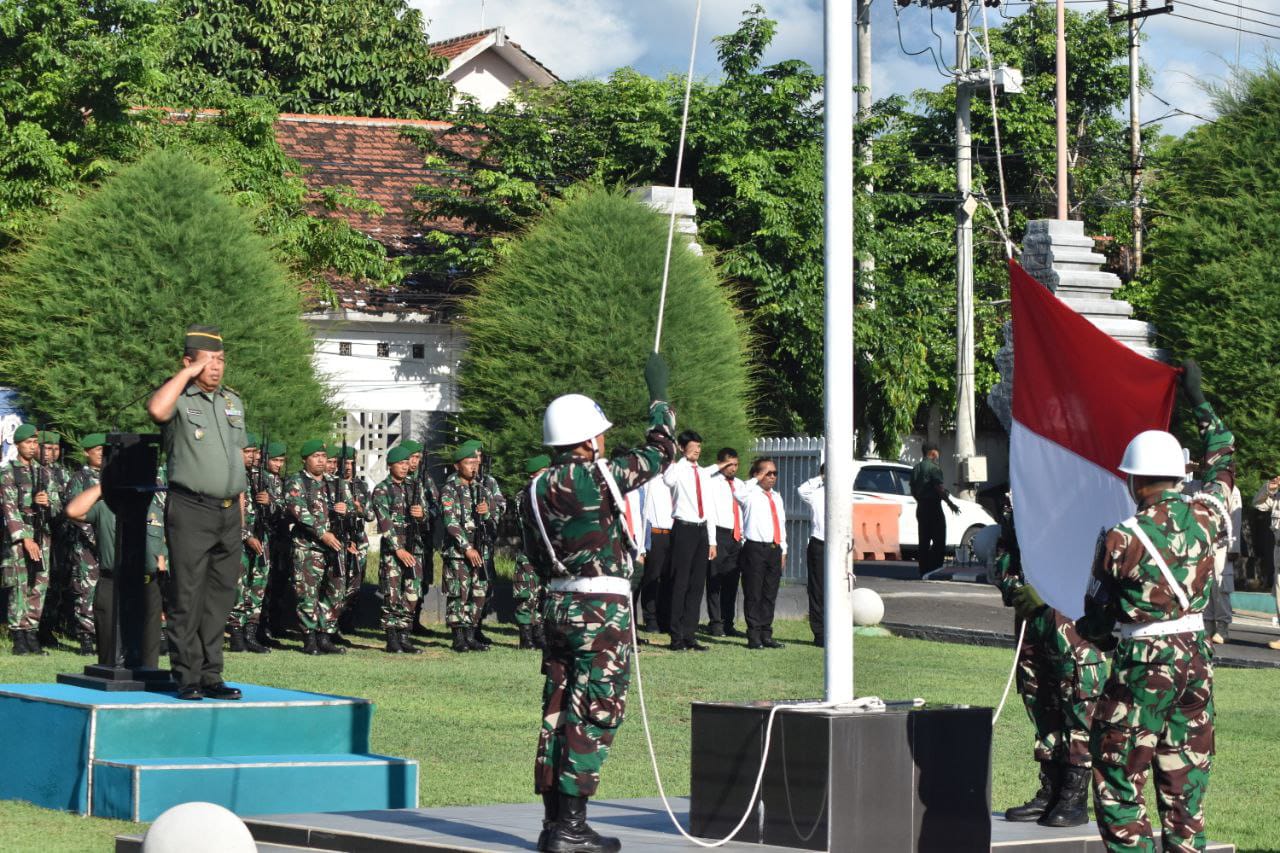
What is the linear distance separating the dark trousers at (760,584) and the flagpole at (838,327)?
11.6m

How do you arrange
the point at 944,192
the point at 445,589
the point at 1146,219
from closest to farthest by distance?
the point at 445,589 < the point at 944,192 < the point at 1146,219

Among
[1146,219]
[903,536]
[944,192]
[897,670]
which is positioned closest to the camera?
[897,670]

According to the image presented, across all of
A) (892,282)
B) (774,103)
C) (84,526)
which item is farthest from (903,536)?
(84,526)

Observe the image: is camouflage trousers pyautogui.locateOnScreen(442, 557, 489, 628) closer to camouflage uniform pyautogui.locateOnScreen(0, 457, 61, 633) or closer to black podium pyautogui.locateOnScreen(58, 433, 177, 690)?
camouflage uniform pyautogui.locateOnScreen(0, 457, 61, 633)

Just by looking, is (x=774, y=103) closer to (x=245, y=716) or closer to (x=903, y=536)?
(x=903, y=536)

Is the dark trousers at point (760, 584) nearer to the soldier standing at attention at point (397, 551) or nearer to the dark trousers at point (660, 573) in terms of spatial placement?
the dark trousers at point (660, 573)

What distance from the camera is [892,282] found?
1430 inches

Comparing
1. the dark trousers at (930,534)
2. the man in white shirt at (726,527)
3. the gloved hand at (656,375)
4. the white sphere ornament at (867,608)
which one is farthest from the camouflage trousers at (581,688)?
the dark trousers at (930,534)

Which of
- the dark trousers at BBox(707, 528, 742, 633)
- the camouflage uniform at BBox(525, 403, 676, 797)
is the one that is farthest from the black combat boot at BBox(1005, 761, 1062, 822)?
the dark trousers at BBox(707, 528, 742, 633)

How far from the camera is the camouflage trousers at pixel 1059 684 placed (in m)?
9.87

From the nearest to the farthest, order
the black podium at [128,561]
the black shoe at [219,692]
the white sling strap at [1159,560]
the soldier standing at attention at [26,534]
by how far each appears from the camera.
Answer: the white sling strap at [1159,560] < the black shoe at [219,692] < the black podium at [128,561] < the soldier standing at attention at [26,534]

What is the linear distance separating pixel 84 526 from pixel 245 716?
28.9 feet

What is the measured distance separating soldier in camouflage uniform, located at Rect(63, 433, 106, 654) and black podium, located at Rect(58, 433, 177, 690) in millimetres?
7617

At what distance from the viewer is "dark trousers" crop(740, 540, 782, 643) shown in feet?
67.4
